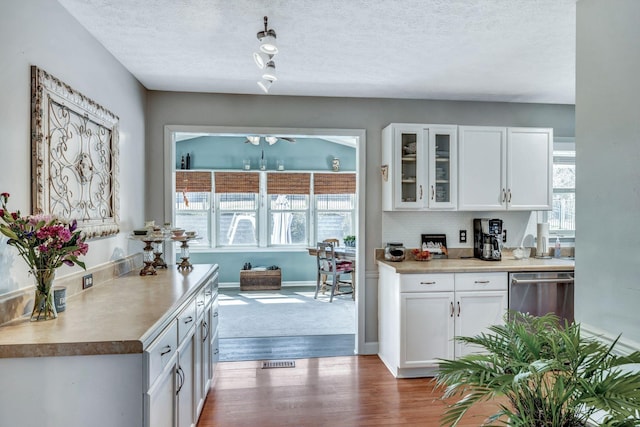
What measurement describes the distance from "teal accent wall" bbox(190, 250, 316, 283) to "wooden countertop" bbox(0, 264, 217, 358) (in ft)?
15.3

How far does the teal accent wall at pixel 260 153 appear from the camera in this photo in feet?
22.9

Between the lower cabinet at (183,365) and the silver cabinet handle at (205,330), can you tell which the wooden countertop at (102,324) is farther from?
the silver cabinet handle at (205,330)

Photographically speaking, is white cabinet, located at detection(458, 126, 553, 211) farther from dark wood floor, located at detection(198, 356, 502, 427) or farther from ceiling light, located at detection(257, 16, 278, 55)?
ceiling light, located at detection(257, 16, 278, 55)

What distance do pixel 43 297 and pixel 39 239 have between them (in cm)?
28

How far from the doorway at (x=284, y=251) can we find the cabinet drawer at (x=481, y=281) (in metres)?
0.96

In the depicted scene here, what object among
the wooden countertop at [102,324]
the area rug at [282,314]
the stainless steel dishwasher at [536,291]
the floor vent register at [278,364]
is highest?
the wooden countertop at [102,324]

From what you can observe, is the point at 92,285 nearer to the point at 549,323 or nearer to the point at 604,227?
the point at 549,323

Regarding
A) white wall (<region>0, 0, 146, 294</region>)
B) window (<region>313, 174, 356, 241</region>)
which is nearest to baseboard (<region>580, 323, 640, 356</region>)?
white wall (<region>0, 0, 146, 294</region>)

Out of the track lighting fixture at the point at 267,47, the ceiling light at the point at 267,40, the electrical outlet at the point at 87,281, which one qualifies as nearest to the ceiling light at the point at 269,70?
the track lighting fixture at the point at 267,47

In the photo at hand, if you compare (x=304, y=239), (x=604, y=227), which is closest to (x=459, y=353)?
(x=604, y=227)

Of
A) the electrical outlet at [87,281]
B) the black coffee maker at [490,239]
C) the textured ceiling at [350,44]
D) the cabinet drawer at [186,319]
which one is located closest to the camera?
the cabinet drawer at [186,319]

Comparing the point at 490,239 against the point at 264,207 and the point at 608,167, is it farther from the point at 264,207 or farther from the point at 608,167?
the point at 264,207

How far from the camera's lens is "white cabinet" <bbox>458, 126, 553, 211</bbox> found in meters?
3.65

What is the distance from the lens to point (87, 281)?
2305 mm
